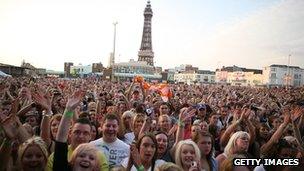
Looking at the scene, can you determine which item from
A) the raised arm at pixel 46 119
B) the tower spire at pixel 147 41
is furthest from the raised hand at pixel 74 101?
the tower spire at pixel 147 41

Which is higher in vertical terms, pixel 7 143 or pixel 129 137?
pixel 7 143

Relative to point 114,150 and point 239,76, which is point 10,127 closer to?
point 114,150

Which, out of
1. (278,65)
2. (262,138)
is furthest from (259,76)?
(262,138)

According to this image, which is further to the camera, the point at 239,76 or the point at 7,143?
the point at 239,76

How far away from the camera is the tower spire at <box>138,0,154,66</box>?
142875 mm

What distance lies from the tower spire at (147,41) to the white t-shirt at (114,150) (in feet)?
447

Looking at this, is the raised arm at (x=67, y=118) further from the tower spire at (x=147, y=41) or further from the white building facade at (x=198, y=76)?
the white building facade at (x=198, y=76)

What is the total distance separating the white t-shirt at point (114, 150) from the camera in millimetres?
5012

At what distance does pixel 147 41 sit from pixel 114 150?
13933 centimetres

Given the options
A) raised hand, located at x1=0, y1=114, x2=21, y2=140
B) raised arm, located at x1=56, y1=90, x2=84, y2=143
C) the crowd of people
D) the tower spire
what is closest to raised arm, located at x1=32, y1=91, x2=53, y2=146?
the crowd of people

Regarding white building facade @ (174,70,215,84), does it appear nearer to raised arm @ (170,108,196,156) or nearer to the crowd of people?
the crowd of people

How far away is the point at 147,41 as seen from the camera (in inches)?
5645

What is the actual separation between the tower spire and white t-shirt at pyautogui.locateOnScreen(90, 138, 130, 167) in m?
136

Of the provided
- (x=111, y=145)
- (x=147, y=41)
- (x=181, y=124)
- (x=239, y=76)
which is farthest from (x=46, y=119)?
(x=147, y=41)
